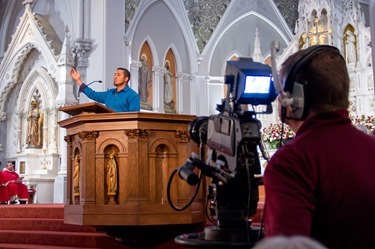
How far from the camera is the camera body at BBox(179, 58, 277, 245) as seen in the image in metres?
2.24

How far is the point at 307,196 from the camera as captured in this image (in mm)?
1537

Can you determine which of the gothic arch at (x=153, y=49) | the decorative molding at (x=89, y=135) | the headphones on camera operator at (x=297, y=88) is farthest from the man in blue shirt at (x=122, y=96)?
the gothic arch at (x=153, y=49)

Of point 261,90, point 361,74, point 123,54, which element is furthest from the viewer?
point 361,74

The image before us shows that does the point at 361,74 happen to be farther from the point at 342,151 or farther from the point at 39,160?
the point at 342,151

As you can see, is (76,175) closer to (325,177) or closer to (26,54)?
(325,177)

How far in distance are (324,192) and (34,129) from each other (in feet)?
38.3

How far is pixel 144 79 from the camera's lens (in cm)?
1365

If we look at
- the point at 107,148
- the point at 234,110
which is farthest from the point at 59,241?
the point at 234,110

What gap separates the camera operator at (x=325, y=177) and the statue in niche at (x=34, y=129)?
1147 centimetres

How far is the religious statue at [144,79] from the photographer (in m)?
13.5

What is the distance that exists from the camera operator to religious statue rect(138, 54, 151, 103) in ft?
38.8

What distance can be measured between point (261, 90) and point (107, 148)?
8.51 feet

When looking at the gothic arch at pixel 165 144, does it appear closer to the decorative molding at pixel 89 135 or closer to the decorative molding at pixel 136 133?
the decorative molding at pixel 136 133

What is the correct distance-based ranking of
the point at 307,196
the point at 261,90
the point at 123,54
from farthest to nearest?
the point at 123,54, the point at 261,90, the point at 307,196
